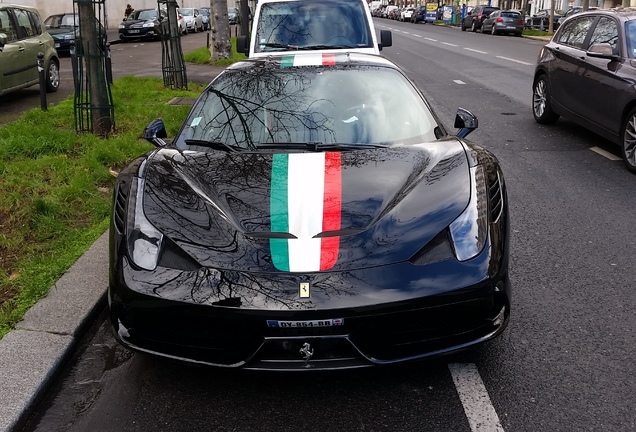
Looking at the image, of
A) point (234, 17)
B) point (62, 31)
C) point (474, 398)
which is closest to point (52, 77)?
point (474, 398)

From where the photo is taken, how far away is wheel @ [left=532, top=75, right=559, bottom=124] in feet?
32.9

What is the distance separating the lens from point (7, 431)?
3004 millimetres

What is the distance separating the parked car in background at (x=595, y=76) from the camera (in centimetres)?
762

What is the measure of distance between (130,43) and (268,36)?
26382 mm

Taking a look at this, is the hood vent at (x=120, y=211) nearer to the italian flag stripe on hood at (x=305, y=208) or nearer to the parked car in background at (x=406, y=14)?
the italian flag stripe on hood at (x=305, y=208)

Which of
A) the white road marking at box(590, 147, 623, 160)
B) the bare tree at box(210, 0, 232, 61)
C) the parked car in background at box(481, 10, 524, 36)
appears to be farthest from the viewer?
the parked car in background at box(481, 10, 524, 36)

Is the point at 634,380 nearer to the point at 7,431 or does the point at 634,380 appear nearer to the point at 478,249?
the point at 478,249

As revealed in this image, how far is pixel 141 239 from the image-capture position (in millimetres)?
3393

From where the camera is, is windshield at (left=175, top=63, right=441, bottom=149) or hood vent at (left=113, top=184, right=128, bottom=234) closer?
hood vent at (left=113, top=184, right=128, bottom=234)

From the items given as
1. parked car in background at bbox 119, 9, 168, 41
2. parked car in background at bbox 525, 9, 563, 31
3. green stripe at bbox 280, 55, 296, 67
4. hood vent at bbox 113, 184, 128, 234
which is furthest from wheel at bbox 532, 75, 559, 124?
parked car in background at bbox 525, 9, 563, 31

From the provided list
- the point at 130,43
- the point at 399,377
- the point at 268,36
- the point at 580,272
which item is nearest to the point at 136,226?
the point at 399,377

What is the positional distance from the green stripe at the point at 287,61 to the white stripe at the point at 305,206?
1.24m

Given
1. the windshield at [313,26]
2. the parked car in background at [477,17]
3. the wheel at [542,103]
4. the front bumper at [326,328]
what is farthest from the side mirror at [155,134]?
the parked car in background at [477,17]

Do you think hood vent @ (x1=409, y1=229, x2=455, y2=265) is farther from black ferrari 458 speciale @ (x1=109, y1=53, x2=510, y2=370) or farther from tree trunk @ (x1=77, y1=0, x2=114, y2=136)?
tree trunk @ (x1=77, y1=0, x2=114, y2=136)
